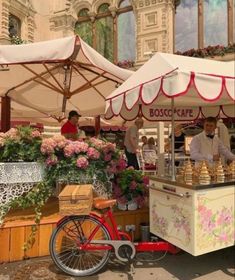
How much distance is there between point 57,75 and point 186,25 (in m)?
12.3

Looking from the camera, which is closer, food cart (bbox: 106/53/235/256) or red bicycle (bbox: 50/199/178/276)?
food cart (bbox: 106/53/235/256)

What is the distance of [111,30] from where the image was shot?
63.3ft

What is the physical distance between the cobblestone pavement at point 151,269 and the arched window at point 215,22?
13.4m

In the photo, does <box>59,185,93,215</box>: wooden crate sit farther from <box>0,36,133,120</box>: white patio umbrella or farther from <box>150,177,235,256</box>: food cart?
<box>0,36,133,120</box>: white patio umbrella

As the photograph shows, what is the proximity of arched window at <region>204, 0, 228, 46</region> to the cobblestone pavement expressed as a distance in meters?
13.4

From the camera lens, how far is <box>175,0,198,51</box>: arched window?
16.7m

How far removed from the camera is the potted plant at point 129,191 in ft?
16.2

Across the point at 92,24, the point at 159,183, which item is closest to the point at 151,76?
the point at 159,183

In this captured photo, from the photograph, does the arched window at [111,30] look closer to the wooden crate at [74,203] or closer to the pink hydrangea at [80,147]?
the pink hydrangea at [80,147]

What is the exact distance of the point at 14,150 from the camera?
Answer: 4.55m

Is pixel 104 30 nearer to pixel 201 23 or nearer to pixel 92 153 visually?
pixel 201 23

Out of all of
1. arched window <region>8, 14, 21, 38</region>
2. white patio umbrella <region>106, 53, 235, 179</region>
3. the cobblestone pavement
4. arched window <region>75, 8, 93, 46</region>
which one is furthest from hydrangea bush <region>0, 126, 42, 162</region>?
arched window <region>75, 8, 93, 46</region>

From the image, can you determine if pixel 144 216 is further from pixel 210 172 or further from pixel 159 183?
pixel 210 172

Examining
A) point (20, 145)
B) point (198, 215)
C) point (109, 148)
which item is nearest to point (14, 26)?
point (20, 145)
